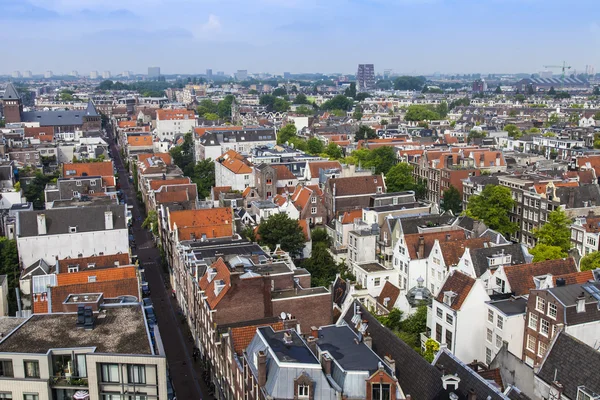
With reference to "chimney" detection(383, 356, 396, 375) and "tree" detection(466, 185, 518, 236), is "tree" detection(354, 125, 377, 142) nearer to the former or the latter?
"tree" detection(466, 185, 518, 236)

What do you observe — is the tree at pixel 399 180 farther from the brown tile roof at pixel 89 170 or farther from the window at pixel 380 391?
the window at pixel 380 391

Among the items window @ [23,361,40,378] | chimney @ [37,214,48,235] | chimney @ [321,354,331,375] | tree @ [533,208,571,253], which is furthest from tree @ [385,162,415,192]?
window @ [23,361,40,378]

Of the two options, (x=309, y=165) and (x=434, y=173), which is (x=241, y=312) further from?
(x=434, y=173)

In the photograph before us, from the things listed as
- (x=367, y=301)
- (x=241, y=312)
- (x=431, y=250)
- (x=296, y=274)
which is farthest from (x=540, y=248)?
(x=241, y=312)

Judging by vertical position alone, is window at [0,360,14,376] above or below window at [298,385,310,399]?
above

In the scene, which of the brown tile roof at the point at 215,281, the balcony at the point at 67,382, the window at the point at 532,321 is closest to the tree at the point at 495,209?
the window at the point at 532,321

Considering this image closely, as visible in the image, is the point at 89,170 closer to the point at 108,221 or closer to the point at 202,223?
the point at 108,221

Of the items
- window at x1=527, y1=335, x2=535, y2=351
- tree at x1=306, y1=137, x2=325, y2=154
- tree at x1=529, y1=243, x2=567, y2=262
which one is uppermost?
tree at x1=306, y1=137, x2=325, y2=154
